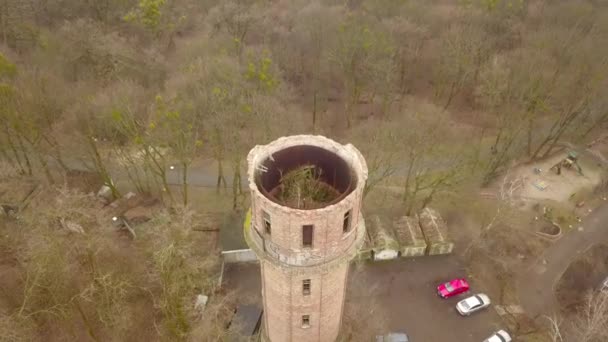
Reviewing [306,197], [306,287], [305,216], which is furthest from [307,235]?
[306,287]

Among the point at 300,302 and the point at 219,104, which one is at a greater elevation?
the point at 219,104

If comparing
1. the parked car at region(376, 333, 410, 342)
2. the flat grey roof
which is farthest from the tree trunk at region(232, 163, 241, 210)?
the parked car at region(376, 333, 410, 342)

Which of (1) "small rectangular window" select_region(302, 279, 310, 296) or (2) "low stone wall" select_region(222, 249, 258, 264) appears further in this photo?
(2) "low stone wall" select_region(222, 249, 258, 264)

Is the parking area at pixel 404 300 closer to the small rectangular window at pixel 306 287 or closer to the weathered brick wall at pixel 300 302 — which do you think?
the weathered brick wall at pixel 300 302

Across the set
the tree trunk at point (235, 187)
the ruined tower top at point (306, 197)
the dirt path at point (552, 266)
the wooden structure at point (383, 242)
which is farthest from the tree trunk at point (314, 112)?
the ruined tower top at point (306, 197)

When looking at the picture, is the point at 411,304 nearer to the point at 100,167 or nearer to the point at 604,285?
the point at 604,285

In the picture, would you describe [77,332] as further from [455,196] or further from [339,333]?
[455,196]

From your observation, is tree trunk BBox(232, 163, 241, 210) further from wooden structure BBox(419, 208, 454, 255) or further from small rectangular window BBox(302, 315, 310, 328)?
small rectangular window BBox(302, 315, 310, 328)
